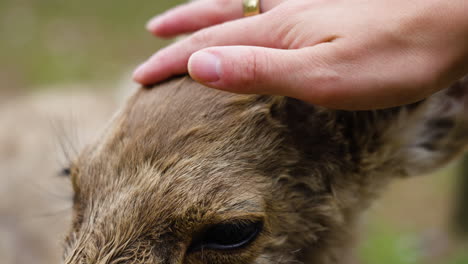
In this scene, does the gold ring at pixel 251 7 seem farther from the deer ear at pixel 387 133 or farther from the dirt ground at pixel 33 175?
the dirt ground at pixel 33 175

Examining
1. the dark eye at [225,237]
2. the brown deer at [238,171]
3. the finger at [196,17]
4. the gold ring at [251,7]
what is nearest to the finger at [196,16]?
the finger at [196,17]

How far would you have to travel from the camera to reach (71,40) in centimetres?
1444

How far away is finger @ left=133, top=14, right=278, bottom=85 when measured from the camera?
302 cm

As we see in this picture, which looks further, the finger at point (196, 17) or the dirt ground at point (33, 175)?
the dirt ground at point (33, 175)

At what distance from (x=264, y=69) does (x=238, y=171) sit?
79cm

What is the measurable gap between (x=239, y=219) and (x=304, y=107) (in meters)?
0.82

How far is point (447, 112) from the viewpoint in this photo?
3.66 m

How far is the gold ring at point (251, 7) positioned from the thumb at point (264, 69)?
0.83 m

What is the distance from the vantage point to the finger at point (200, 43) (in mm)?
3023

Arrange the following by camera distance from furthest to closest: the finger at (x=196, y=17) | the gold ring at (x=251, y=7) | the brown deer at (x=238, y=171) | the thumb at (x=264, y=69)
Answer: the finger at (x=196, y=17)
the gold ring at (x=251, y=7)
the brown deer at (x=238, y=171)
the thumb at (x=264, y=69)

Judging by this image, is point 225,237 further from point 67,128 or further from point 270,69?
point 67,128

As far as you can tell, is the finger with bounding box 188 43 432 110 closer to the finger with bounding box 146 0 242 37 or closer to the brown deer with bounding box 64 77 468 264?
the brown deer with bounding box 64 77 468 264

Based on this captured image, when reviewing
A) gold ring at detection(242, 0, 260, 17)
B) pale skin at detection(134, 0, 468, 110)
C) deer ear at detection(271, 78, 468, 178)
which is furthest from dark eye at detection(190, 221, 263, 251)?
gold ring at detection(242, 0, 260, 17)

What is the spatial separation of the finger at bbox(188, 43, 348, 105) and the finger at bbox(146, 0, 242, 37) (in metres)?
1.07
